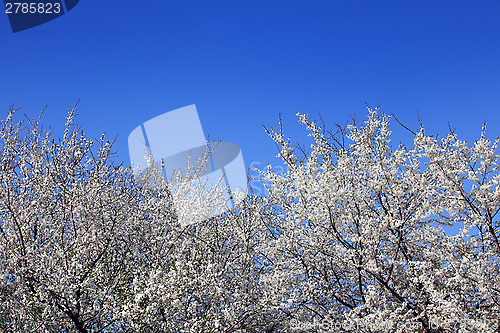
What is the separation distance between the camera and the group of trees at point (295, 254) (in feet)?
18.8

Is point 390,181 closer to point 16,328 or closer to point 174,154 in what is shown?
point 16,328

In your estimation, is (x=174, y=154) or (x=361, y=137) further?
(x=174, y=154)

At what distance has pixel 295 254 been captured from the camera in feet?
21.5

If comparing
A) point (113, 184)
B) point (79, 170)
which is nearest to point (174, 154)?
point (113, 184)

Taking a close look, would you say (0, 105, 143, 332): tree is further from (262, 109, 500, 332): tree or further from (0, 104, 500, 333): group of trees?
(262, 109, 500, 332): tree

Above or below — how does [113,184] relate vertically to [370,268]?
above

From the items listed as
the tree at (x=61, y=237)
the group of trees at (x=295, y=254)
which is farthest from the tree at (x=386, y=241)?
Answer: the tree at (x=61, y=237)

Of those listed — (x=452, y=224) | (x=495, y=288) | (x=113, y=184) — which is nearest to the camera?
(x=495, y=288)

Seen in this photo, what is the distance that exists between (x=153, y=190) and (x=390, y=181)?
653cm

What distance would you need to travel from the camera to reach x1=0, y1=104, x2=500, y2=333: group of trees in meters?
5.74

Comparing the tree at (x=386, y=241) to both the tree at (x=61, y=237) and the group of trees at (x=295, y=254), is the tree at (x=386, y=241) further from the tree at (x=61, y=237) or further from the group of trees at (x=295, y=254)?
the tree at (x=61, y=237)

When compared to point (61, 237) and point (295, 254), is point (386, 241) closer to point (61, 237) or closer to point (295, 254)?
point (295, 254)

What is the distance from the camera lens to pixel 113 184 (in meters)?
9.01

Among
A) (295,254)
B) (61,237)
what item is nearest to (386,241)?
(295,254)
